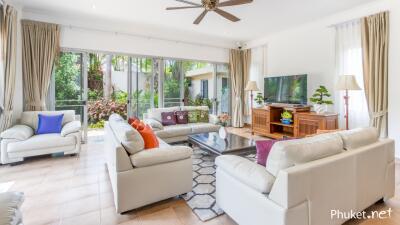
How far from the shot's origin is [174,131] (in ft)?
14.7

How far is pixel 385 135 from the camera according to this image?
3912mm

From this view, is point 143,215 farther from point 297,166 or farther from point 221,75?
point 221,75

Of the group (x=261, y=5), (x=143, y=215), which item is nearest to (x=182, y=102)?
(x=261, y=5)

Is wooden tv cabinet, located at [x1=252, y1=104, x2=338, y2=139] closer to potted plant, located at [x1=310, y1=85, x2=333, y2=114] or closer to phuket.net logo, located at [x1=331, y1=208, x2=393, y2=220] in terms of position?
potted plant, located at [x1=310, y1=85, x2=333, y2=114]

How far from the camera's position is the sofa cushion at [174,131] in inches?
172

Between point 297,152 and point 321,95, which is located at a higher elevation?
point 321,95

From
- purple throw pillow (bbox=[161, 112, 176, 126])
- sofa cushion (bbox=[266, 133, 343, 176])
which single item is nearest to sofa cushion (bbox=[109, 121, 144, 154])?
sofa cushion (bbox=[266, 133, 343, 176])

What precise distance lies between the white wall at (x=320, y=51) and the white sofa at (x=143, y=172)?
3835 mm

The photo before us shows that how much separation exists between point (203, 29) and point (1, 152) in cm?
485

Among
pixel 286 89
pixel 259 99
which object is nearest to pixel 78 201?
pixel 286 89

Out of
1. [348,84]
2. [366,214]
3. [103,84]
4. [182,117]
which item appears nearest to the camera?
[366,214]

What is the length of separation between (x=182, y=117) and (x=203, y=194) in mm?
2714

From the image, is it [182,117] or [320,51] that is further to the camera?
[182,117]

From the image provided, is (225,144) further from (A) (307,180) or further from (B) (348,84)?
(B) (348,84)
